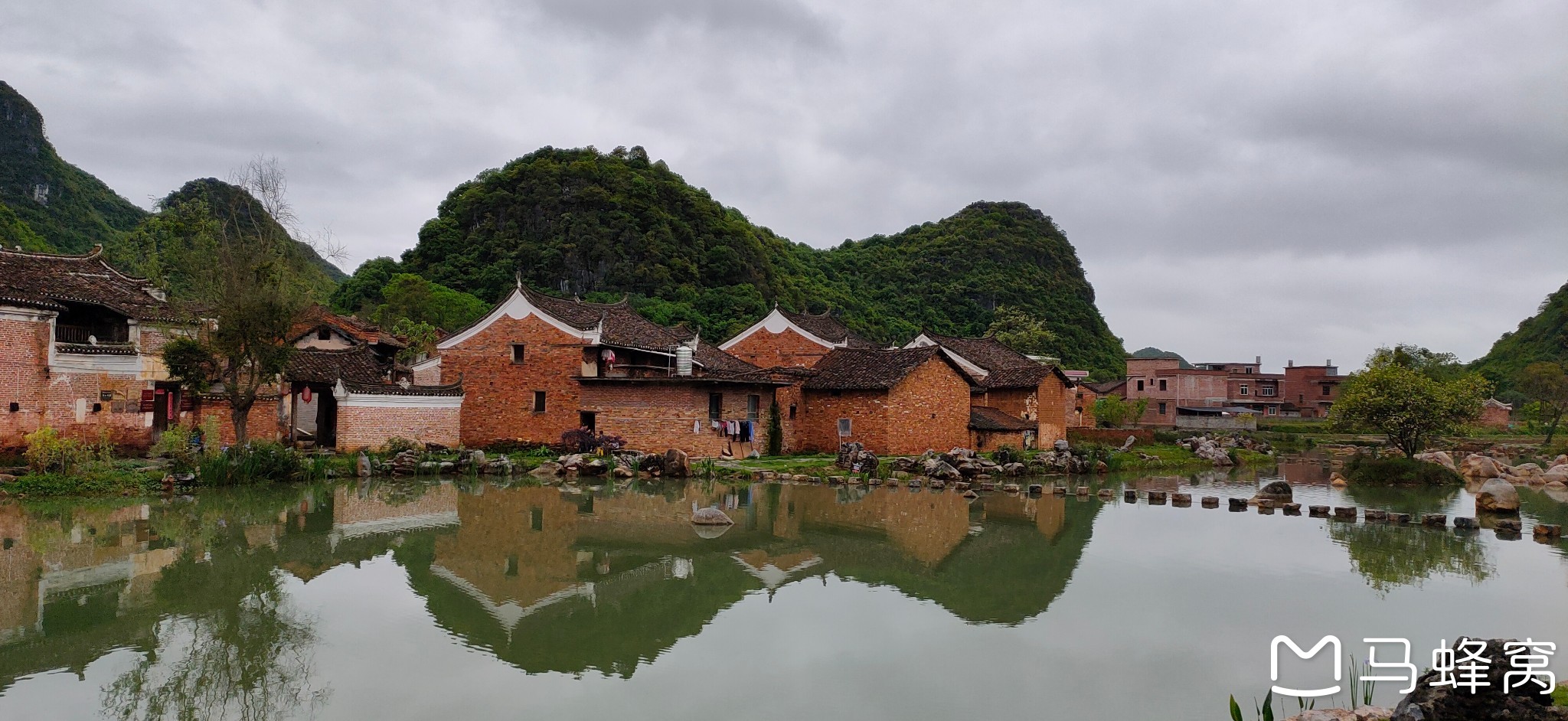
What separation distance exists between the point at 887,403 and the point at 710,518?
11.6 m

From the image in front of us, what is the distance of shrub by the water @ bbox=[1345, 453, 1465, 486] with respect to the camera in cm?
2452

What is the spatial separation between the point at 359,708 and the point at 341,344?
1141 inches

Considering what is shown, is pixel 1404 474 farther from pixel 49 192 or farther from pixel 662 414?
pixel 49 192

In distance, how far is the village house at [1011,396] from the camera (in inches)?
1174

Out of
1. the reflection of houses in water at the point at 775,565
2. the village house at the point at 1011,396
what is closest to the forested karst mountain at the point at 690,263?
the village house at the point at 1011,396

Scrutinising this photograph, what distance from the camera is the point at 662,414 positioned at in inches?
977

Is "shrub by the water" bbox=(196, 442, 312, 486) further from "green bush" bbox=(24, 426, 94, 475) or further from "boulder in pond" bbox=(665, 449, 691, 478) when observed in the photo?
"boulder in pond" bbox=(665, 449, 691, 478)

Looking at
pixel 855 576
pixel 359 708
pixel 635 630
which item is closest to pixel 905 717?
pixel 635 630

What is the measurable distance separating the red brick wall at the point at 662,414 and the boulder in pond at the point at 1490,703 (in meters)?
20.2

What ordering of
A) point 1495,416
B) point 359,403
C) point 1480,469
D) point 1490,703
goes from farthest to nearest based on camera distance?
point 1495,416
point 1480,469
point 359,403
point 1490,703

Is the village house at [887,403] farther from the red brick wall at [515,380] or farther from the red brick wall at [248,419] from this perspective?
the red brick wall at [248,419]

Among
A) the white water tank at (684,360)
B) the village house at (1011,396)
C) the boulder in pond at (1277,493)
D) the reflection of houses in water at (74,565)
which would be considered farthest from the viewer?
the village house at (1011,396)

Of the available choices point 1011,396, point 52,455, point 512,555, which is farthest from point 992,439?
point 52,455

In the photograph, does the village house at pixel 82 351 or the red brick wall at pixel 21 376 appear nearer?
the red brick wall at pixel 21 376
